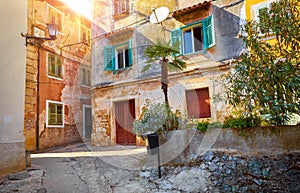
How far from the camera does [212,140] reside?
4469mm

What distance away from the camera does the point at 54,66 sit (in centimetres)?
1122

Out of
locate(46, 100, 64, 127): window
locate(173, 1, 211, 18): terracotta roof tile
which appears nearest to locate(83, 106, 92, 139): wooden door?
locate(46, 100, 64, 127): window

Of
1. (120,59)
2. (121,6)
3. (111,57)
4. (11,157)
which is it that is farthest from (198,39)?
(11,157)

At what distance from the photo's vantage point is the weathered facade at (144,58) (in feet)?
25.9

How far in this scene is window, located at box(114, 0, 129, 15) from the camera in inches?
399

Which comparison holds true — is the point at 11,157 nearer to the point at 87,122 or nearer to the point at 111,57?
the point at 111,57

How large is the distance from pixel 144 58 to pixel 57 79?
5.08 metres

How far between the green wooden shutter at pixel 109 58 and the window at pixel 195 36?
310 centimetres

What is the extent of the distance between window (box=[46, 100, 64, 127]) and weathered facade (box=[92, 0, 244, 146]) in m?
2.15

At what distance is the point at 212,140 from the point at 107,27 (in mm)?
8172

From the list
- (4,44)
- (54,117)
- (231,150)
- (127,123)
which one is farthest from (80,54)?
(231,150)

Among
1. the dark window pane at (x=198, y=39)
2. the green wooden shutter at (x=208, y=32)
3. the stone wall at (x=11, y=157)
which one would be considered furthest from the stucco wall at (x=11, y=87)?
the green wooden shutter at (x=208, y=32)

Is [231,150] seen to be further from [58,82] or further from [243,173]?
[58,82]

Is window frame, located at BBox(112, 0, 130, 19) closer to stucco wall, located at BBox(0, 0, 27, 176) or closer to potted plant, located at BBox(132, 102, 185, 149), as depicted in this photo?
stucco wall, located at BBox(0, 0, 27, 176)
